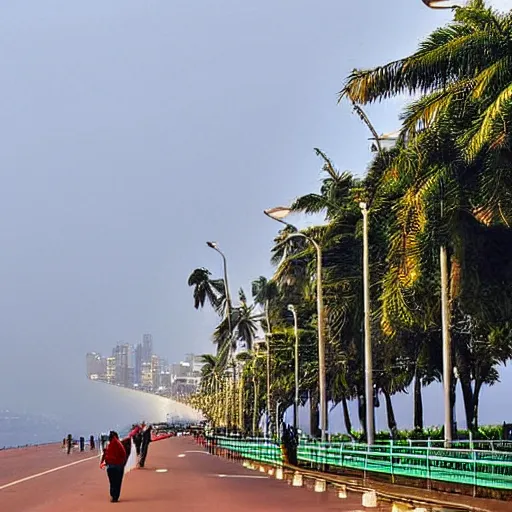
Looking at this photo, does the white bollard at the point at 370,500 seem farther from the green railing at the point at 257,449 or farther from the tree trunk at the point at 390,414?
the tree trunk at the point at 390,414

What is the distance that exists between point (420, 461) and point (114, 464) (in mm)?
7061

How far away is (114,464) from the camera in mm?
21188

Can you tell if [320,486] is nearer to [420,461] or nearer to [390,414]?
[420,461]

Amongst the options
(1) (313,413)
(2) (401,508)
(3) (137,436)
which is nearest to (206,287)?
(1) (313,413)

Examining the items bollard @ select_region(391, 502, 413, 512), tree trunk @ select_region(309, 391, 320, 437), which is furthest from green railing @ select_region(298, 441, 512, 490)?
tree trunk @ select_region(309, 391, 320, 437)

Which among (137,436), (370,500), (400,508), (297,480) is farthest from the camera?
(137,436)

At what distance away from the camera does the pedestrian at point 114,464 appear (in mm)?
21078

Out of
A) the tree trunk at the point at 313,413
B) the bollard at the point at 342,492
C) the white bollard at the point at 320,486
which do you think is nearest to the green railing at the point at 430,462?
the bollard at the point at 342,492

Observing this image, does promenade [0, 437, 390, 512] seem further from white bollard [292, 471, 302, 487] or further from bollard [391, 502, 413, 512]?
bollard [391, 502, 413, 512]

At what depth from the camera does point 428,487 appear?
68.8 ft

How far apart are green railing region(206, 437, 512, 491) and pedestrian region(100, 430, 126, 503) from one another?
22.1ft

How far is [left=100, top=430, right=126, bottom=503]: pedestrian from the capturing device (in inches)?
830

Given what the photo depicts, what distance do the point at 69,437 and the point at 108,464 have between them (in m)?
42.1

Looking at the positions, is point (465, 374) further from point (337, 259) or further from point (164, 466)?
point (164, 466)
